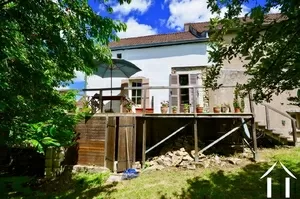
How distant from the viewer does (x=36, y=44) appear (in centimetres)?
310

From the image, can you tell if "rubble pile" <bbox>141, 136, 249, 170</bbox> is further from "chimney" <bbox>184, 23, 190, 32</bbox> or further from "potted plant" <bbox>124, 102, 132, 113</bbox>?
"chimney" <bbox>184, 23, 190, 32</bbox>

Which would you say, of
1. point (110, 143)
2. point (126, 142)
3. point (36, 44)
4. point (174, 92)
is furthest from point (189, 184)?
point (174, 92)

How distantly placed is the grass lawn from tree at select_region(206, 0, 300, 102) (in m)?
4.31

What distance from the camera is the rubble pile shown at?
29.6 feet

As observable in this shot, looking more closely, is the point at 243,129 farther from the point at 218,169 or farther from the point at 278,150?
the point at 218,169

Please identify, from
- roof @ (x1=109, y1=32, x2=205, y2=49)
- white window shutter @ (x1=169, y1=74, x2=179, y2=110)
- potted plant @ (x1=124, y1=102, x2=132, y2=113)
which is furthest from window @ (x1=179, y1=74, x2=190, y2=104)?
potted plant @ (x1=124, y1=102, x2=132, y2=113)

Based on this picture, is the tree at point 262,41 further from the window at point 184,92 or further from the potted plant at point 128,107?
the window at point 184,92

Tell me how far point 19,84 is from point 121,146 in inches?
257

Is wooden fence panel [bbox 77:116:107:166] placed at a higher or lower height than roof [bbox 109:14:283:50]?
lower

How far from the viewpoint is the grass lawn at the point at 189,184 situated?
6496 millimetres

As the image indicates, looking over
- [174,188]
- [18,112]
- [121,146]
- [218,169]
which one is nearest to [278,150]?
[218,169]

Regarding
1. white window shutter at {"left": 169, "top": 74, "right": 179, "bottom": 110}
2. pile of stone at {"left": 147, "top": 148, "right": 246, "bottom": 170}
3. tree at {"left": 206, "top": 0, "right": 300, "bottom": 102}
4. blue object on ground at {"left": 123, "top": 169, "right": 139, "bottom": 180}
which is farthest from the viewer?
white window shutter at {"left": 169, "top": 74, "right": 179, "bottom": 110}

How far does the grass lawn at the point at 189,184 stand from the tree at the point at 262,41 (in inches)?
170

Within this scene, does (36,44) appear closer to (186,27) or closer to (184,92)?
(184,92)
